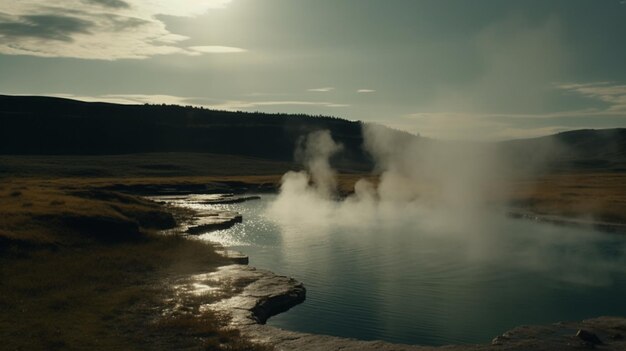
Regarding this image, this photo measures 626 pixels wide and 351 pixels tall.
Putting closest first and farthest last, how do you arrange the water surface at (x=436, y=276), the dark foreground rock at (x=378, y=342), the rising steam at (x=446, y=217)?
the dark foreground rock at (x=378, y=342)
the water surface at (x=436, y=276)
the rising steam at (x=446, y=217)

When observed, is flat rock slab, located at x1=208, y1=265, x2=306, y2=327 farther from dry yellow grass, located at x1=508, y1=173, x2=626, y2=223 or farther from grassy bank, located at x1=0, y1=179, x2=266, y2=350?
dry yellow grass, located at x1=508, y1=173, x2=626, y2=223

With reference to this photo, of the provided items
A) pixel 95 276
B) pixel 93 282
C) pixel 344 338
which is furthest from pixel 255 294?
pixel 95 276

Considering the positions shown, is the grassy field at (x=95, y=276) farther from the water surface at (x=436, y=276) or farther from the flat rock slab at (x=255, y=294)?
the water surface at (x=436, y=276)

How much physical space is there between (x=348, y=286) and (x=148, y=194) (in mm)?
68725

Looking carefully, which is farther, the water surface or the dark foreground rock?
the water surface

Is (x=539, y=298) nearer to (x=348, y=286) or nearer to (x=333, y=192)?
(x=348, y=286)

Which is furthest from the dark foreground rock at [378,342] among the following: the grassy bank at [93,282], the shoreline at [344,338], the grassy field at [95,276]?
the grassy field at [95,276]

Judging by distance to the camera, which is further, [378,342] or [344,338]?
[344,338]

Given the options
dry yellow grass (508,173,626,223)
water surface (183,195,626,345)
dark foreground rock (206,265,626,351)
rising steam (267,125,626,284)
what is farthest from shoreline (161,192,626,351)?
dry yellow grass (508,173,626,223)

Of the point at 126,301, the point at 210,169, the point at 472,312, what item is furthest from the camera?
the point at 210,169

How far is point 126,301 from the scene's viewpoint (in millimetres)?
26578

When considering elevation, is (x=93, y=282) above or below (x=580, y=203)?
below

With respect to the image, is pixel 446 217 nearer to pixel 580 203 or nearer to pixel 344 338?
pixel 580 203

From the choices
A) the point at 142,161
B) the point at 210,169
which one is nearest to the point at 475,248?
the point at 210,169
